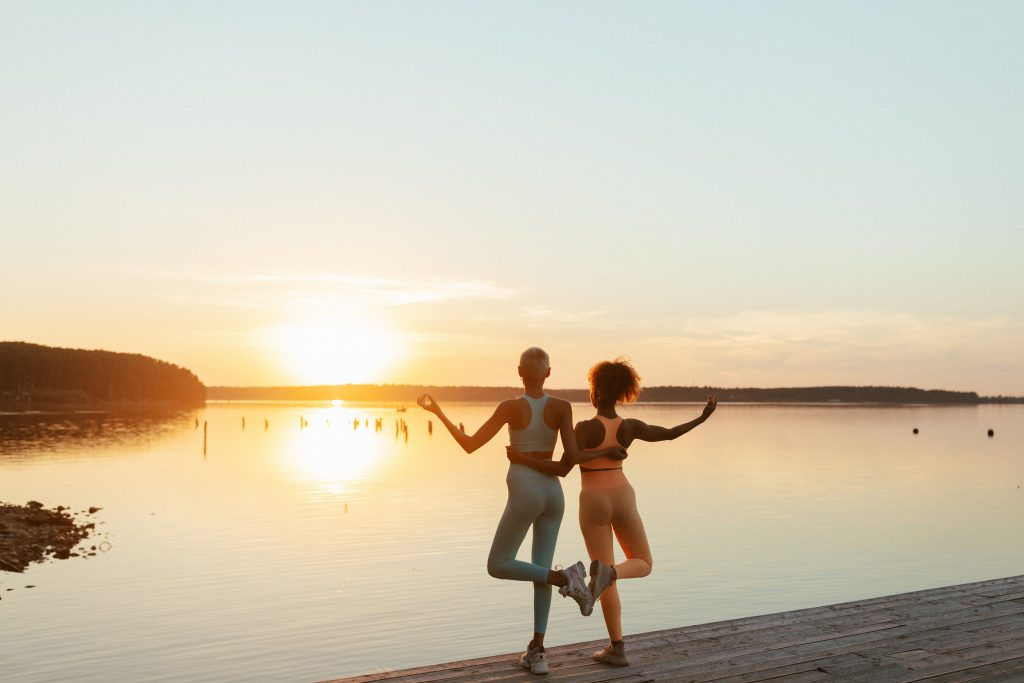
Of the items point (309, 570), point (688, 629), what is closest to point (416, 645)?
point (309, 570)

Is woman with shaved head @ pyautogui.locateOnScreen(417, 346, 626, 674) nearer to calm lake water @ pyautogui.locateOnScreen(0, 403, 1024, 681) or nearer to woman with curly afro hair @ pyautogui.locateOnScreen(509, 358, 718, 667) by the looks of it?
woman with curly afro hair @ pyautogui.locateOnScreen(509, 358, 718, 667)

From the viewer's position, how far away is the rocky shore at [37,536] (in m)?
28.2

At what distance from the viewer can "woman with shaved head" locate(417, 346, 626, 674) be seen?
24.0 feet

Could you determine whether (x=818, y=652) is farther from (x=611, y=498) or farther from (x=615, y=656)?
(x=611, y=498)

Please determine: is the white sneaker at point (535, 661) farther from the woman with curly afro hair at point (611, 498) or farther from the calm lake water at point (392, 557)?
the calm lake water at point (392, 557)

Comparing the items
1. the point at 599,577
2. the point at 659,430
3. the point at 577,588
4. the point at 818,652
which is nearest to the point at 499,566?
the point at 577,588

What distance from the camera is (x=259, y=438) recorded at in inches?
4444

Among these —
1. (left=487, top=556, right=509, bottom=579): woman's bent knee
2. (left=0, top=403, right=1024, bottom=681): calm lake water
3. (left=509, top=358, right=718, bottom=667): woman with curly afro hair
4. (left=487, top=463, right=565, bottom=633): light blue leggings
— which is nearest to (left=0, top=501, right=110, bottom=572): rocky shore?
(left=0, top=403, right=1024, bottom=681): calm lake water

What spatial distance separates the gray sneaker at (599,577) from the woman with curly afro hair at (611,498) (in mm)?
42

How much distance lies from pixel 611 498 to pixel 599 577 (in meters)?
0.68

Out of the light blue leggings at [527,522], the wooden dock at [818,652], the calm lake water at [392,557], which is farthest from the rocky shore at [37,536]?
the light blue leggings at [527,522]

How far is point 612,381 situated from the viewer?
788 centimetres

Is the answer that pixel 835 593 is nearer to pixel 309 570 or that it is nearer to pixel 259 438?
pixel 309 570

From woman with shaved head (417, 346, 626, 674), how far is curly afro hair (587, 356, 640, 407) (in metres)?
0.46
